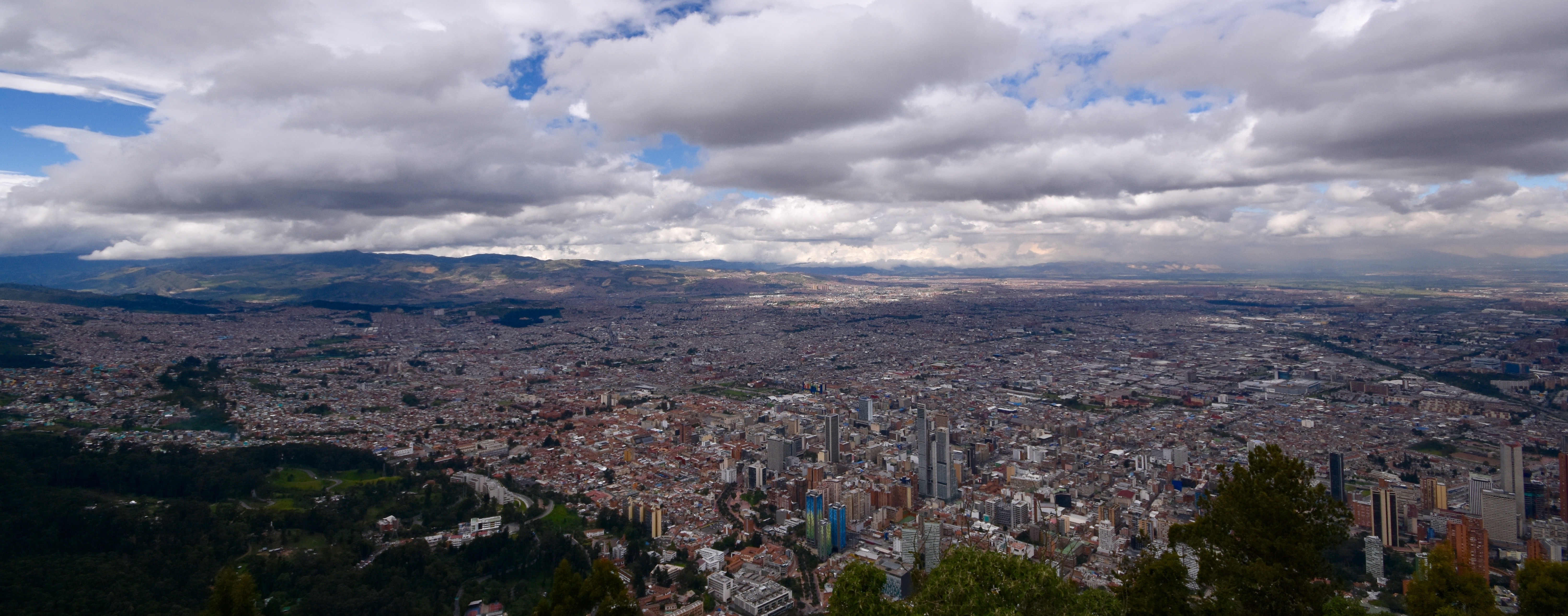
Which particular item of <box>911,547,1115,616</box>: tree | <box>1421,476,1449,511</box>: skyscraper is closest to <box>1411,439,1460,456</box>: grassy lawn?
<box>1421,476,1449,511</box>: skyscraper

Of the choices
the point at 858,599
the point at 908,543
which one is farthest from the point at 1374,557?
the point at 858,599

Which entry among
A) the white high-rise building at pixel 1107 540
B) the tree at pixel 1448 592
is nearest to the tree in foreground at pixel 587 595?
the tree at pixel 1448 592

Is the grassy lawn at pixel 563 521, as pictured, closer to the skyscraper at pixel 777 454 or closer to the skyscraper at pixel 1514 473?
the skyscraper at pixel 777 454

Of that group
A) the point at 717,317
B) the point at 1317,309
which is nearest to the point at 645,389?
the point at 717,317

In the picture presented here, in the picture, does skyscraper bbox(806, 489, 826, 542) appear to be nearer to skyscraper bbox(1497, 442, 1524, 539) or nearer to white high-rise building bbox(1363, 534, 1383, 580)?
white high-rise building bbox(1363, 534, 1383, 580)

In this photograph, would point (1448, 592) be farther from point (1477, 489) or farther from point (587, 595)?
point (1477, 489)
